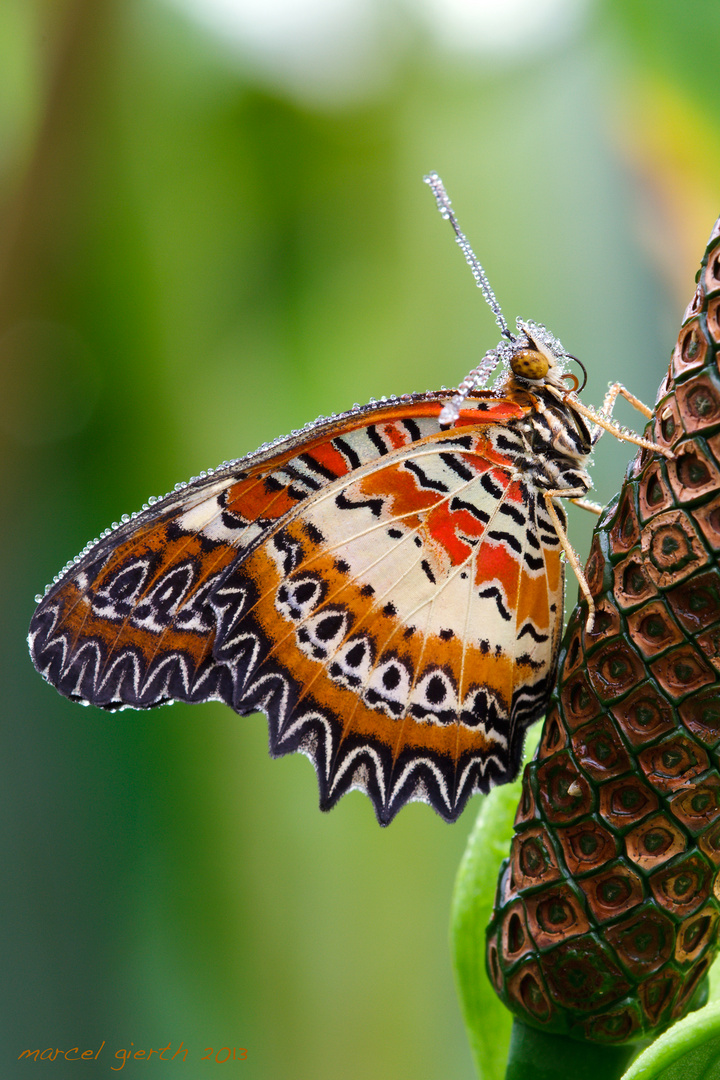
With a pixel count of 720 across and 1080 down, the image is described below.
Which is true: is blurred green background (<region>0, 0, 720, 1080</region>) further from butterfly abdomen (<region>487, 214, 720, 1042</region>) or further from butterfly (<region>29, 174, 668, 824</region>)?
butterfly abdomen (<region>487, 214, 720, 1042</region>)

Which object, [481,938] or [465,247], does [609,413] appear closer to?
[465,247]

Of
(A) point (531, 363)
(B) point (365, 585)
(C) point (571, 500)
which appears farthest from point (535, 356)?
(B) point (365, 585)

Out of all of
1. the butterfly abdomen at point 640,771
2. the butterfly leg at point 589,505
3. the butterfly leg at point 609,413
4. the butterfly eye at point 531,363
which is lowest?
the butterfly abdomen at point 640,771

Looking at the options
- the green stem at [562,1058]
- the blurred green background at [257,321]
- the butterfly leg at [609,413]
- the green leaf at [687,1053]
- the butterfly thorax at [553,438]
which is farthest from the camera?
the blurred green background at [257,321]

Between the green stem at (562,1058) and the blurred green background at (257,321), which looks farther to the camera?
the blurred green background at (257,321)

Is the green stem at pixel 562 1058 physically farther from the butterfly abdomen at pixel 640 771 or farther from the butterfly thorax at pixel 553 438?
the butterfly thorax at pixel 553 438

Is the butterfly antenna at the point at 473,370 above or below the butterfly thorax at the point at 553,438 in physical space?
above

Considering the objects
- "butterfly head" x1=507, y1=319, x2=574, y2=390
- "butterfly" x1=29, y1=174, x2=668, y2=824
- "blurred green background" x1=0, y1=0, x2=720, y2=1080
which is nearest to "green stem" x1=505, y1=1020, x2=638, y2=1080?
"butterfly" x1=29, y1=174, x2=668, y2=824

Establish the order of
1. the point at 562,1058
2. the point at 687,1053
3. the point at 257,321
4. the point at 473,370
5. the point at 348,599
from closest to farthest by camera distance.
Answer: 1. the point at 687,1053
2. the point at 562,1058
3. the point at 473,370
4. the point at 348,599
5. the point at 257,321

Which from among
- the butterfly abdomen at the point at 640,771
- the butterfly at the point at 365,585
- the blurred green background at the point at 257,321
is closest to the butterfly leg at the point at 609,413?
the butterfly at the point at 365,585
